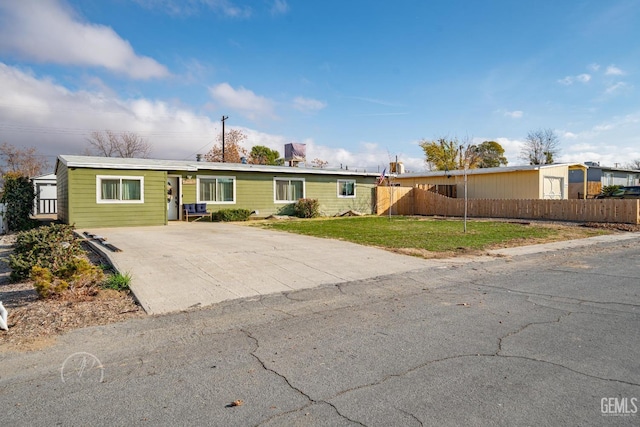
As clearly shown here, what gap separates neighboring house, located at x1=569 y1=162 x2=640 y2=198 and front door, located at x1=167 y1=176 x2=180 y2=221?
28.4m

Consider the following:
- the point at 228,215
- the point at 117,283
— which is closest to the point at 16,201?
the point at 228,215

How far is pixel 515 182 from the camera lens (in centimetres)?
2553

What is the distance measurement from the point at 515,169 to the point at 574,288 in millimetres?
20533

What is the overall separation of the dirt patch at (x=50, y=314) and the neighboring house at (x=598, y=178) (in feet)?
110

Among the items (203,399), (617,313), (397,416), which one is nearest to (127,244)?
(203,399)

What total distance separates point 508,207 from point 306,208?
11.1m

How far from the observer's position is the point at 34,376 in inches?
136

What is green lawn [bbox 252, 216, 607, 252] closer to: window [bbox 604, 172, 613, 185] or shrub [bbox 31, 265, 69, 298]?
shrub [bbox 31, 265, 69, 298]

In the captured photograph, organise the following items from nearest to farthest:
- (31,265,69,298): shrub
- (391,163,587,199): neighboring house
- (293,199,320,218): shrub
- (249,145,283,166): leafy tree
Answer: (31,265,69,298): shrub → (293,199,320,218): shrub → (391,163,587,199): neighboring house → (249,145,283,166): leafy tree

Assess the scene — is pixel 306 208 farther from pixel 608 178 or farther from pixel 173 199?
pixel 608 178

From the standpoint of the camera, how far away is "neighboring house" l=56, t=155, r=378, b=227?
52.2 feet

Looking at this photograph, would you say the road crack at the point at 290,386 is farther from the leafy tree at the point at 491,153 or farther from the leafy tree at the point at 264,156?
the leafy tree at the point at 491,153

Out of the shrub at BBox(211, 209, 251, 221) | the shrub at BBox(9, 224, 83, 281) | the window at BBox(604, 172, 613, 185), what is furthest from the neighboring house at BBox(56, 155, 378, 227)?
the window at BBox(604, 172, 613, 185)

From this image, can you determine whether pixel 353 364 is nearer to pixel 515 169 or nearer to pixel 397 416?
pixel 397 416
